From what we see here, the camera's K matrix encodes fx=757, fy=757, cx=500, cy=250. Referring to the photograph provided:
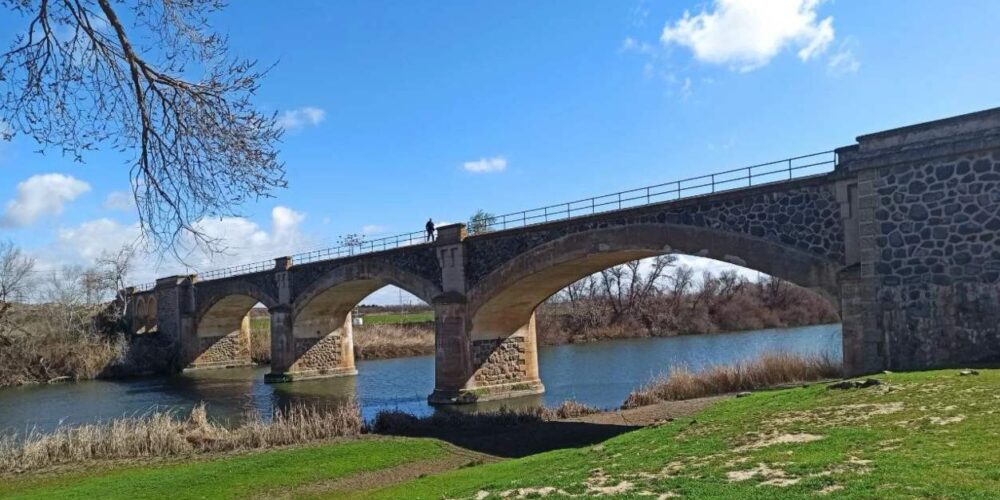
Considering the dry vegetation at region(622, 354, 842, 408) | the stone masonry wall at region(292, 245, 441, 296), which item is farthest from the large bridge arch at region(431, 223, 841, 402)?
the dry vegetation at region(622, 354, 842, 408)

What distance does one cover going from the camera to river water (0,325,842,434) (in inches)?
1106

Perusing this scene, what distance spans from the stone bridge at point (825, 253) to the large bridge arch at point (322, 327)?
256 cm

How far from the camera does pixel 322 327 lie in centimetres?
4234

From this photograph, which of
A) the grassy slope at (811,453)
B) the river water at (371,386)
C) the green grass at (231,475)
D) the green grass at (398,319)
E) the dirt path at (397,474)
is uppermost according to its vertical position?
the green grass at (398,319)

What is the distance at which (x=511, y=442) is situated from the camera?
54.7 ft

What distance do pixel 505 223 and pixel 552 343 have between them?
28743 millimetres

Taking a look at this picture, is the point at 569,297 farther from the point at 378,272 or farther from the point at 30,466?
the point at 30,466

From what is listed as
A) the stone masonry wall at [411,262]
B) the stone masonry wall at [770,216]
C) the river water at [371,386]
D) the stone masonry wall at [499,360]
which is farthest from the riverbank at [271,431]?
the stone masonry wall at [411,262]

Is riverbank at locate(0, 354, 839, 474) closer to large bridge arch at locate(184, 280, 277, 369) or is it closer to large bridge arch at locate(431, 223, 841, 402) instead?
large bridge arch at locate(431, 223, 841, 402)

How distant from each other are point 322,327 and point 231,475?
96.6 ft

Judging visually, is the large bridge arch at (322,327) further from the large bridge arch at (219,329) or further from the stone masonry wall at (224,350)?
the stone masonry wall at (224,350)

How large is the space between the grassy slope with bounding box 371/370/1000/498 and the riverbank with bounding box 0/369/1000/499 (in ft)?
0.07

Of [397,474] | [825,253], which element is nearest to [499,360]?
[825,253]

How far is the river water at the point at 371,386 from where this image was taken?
2809 centimetres
